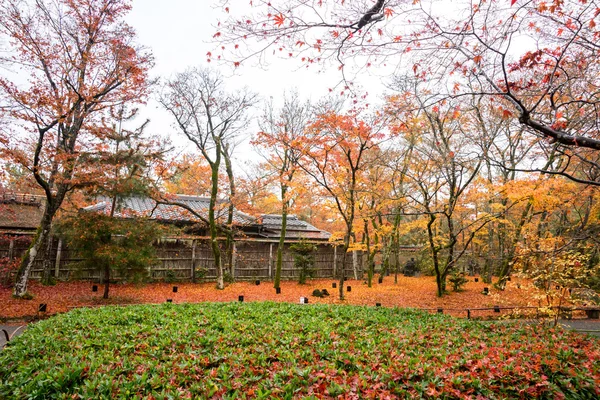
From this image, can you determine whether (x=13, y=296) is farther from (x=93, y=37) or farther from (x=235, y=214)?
(x=235, y=214)

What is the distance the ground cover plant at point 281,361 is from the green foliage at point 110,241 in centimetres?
435

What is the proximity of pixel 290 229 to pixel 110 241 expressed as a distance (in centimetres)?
1168

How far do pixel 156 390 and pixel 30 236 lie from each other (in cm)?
1323

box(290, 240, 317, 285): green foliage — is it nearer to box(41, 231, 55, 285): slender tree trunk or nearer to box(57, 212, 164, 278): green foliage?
box(57, 212, 164, 278): green foliage

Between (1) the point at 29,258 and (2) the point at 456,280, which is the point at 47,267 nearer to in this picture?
(1) the point at 29,258

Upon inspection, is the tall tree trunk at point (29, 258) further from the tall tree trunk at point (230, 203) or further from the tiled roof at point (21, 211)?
the tall tree trunk at point (230, 203)

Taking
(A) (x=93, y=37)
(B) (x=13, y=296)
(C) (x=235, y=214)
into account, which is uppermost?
(A) (x=93, y=37)

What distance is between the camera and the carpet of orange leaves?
1019 centimetres

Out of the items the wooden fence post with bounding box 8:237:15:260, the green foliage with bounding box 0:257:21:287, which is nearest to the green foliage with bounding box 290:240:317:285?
the green foliage with bounding box 0:257:21:287

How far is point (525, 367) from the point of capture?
3.73 m

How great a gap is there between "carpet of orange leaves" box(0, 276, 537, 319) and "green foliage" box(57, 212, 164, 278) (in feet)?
3.90

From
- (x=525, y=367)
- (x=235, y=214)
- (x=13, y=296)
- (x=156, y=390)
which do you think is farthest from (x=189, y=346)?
(x=235, y=214)

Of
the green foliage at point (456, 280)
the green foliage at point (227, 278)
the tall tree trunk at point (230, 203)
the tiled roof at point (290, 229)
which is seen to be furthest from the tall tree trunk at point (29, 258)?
the green foliage at point (456, 280)

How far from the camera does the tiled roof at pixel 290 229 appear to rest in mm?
20031
